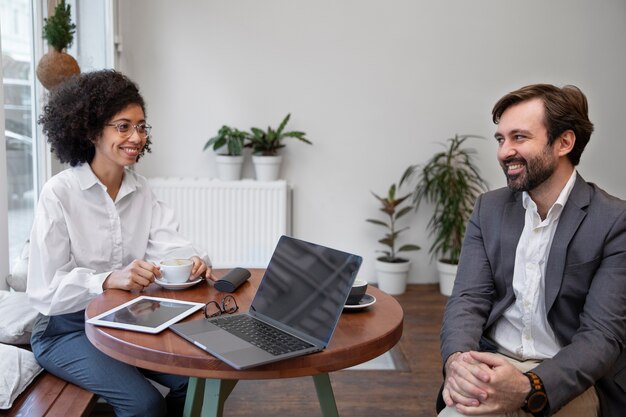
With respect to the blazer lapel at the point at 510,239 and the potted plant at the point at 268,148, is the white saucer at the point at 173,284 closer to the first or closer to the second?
the blazer lapel at the point at 510,239

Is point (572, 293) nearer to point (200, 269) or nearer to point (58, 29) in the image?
point (200, 269)

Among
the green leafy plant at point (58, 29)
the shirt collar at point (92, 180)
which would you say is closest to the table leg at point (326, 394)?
the shirt collar at point (92, 180)

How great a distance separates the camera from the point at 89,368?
169 cm

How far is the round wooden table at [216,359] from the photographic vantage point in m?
1.20

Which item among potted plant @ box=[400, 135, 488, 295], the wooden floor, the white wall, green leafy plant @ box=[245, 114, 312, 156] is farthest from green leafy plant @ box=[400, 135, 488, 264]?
the wooden floor

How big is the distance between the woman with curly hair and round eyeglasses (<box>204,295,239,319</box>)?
248mm

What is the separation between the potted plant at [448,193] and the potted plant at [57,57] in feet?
8.16

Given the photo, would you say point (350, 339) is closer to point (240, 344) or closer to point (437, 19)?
point (240, 344)

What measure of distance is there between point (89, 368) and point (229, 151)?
8.32 feet

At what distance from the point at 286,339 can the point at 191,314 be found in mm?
288

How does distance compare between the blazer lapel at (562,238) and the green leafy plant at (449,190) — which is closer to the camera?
the blazer lapel at (562,238)

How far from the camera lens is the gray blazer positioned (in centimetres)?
142

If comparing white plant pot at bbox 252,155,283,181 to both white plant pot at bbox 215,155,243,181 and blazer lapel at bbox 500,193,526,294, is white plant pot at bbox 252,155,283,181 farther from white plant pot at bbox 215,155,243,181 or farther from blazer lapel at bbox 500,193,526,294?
blazer lapel at bbox 500,193,526,294

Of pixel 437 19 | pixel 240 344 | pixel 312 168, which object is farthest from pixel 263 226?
pixel 240 344
